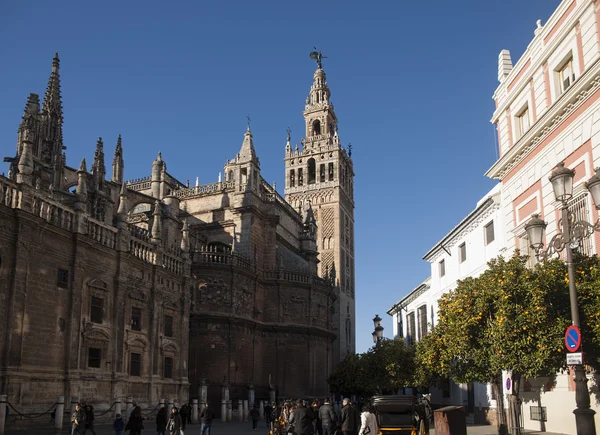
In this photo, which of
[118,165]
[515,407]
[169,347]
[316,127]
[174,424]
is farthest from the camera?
[316,127]

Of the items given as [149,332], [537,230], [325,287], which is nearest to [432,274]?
[325,287]

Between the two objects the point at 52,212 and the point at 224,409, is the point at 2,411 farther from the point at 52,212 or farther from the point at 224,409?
the point at 224,409

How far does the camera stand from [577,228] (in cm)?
1162

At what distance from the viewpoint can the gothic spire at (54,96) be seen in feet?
109

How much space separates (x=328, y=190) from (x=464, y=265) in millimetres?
39410

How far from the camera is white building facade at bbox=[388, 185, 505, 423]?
2639 cm

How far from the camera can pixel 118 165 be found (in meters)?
39.1

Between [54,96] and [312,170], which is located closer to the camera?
[54,96]

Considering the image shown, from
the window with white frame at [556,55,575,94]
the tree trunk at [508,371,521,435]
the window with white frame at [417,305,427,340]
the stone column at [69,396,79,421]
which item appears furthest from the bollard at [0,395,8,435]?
the window with white frame at [417,305,427,340]

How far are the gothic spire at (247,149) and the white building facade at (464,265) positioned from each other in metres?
14.6

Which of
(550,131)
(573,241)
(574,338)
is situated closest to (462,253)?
(550,131)

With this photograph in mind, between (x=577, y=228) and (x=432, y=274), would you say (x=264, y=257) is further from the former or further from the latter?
(x=577, y=228)

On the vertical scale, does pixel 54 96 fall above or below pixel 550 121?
above

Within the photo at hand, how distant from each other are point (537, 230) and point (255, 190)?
106ft
